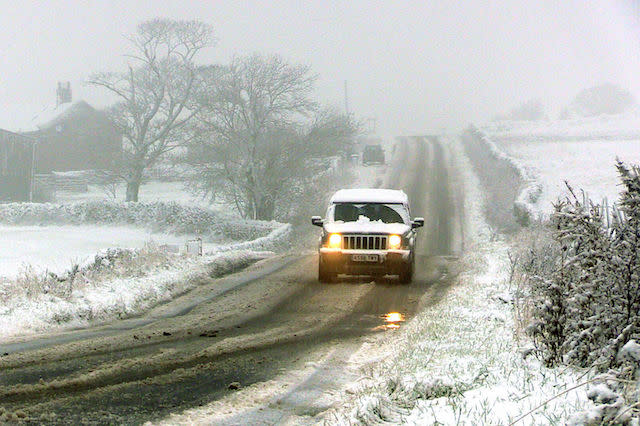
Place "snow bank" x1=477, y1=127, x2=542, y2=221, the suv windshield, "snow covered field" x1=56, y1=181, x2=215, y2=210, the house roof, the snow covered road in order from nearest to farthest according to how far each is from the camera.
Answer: the snow covered road < the suv windshield < "snow bank" x1=477, y1=127, x2=542, y2=221 < "snow covered field" x1=56, y1=181, x2=215, y2=210 < the house roof

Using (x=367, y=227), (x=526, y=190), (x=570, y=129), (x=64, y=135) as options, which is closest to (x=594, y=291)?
(x=367, y=227)

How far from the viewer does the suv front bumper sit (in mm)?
16406

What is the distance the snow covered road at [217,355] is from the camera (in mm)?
6758

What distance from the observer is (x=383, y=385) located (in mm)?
7391

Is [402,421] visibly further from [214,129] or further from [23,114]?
[23,114]

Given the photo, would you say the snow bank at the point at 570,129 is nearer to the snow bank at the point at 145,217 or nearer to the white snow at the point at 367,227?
the snow bank at the point at 145,217

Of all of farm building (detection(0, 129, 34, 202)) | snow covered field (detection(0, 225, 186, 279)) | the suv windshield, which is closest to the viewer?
the suv windshield

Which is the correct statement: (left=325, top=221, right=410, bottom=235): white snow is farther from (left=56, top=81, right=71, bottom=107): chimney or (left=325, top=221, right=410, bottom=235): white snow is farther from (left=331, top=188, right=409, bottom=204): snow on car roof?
(left=56, top=81, right=71, bottom=107): chimney

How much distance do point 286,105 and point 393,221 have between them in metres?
26.7

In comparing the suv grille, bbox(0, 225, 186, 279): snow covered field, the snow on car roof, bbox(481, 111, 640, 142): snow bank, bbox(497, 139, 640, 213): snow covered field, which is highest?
bbox(481, 111, 640, 142): snow bank

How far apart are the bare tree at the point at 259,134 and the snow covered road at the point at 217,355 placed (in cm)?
2548

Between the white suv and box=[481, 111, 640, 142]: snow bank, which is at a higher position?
box=[481, 111, 640, 142]: snow bank

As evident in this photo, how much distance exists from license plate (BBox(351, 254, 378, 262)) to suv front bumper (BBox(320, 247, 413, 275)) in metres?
0.02

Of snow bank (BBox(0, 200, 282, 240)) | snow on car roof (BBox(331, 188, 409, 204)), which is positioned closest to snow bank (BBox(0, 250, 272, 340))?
snow on car roof (BBox(331, 188, 409, 204))
